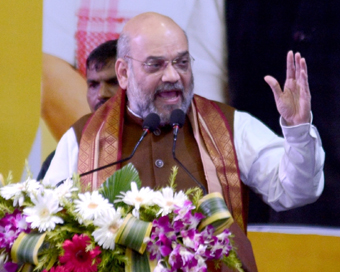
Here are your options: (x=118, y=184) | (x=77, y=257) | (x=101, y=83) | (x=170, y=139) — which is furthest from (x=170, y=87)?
(x=77, y=257)

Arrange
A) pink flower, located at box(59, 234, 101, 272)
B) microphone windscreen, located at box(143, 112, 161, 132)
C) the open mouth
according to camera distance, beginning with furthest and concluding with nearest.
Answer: the open mouth → microphone windscreen, located at box(143, 112, 161, 132) → pink flower, located at box(59, 234, 101, 272)

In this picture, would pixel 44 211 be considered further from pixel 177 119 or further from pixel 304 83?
pixel 304 83

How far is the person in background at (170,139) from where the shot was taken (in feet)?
7.55

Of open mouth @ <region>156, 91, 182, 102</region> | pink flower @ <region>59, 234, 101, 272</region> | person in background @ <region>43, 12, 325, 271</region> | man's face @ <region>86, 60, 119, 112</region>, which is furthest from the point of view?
man's face @ <region>86, 60, 119, 112</region>

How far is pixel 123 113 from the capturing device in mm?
2576

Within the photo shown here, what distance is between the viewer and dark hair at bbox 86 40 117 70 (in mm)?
3064

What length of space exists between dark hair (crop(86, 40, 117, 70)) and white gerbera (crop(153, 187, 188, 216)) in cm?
181

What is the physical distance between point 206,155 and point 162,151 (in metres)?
0.21

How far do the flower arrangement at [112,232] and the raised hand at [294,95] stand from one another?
0.71m

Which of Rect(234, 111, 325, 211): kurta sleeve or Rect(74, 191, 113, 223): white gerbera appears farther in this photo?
Rect(234, 111, 325, 211): kurta sleeve

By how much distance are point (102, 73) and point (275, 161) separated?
1238 millimetres

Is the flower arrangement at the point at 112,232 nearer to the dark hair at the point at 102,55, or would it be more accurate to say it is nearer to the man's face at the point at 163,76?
the man's face at the point at 163,76

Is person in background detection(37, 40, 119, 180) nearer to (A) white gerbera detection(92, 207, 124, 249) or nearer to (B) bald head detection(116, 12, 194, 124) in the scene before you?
(B) bald head detection(116, 12, 194, 124)

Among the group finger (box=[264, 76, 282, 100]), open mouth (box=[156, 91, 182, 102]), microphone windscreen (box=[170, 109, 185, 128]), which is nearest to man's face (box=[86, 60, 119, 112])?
open mouth (box=[156, 91, 182, 102])
